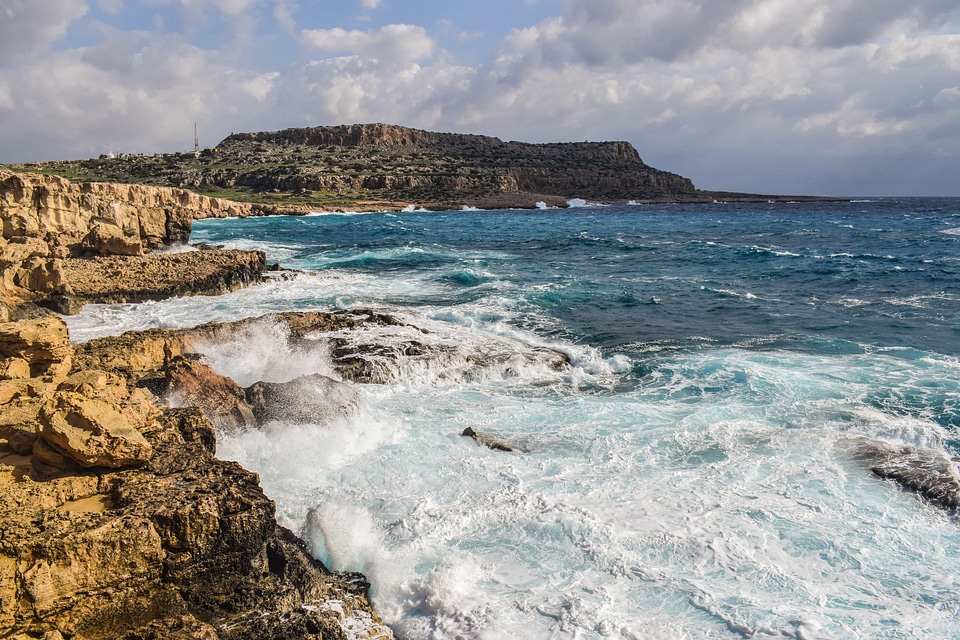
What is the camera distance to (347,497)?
24.5 ft

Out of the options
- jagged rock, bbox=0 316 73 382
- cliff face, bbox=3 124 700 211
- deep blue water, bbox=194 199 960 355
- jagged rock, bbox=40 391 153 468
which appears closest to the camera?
jagged rock, bbox=40 391 153 468

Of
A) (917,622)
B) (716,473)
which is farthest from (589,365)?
(917,622)

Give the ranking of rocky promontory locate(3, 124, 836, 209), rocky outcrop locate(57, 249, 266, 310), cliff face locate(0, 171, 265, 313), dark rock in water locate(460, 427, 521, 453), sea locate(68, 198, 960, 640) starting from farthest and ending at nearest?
rocky promontory locate(3, 124, 836, 209), rocky outcrop locate(57, 249, 266, 310), cliff face locate(0, 171, 265, 313), dark rock in water locate(460, 427, 521, 453), sea locate(68, 198, 960, 640)

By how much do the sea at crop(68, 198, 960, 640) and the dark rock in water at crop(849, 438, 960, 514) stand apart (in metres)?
0.21

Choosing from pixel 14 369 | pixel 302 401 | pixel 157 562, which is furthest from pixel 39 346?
pixel 157 562

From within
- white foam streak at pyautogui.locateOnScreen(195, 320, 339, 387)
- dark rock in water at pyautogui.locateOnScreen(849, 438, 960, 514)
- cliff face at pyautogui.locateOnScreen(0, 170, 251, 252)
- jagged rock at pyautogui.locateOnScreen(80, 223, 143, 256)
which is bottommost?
dark rock in water at pyautogui.locateOnScreen(849, 438, 960, 514)

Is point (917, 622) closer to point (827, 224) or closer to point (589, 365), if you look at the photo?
point (589, 365)

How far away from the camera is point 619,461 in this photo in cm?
872

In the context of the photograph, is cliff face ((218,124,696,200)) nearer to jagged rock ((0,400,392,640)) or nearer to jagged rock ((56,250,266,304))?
jagged rock ((56,250,266,304))

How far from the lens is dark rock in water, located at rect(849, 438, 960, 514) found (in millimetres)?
8016

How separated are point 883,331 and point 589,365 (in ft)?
29.6

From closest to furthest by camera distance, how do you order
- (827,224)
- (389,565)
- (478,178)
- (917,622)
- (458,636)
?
1. (458,636)
2. (917,622)
3. (389,565)
4. (827,224)
5. (478,178)

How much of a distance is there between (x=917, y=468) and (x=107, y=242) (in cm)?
2263

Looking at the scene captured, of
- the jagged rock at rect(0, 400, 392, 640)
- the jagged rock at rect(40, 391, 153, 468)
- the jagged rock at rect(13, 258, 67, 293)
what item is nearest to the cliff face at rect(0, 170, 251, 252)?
the jagged rock at rect(13, 258, 67, 293)
